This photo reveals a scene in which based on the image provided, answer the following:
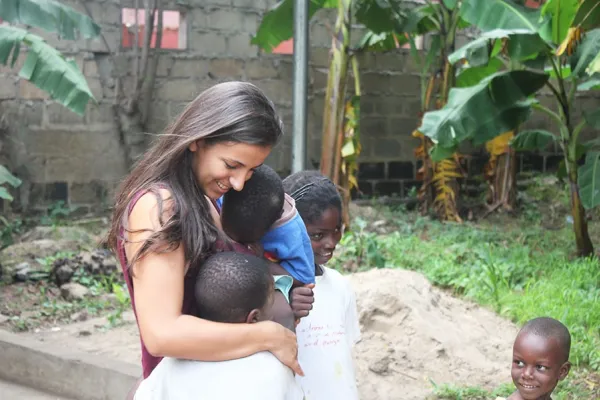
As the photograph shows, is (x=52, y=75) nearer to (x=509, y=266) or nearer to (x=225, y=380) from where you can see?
(x=509, y=266)

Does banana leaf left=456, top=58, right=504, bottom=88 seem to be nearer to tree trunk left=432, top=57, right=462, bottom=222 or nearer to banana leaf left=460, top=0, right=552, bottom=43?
tree trunk left=432, top=57, right=462, bottom=222

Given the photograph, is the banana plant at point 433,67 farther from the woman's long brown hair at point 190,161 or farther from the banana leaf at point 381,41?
the woman's long brown hair at point 190,161

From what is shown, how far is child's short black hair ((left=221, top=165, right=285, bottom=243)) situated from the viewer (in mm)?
2254

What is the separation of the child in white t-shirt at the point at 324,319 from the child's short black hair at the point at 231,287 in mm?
674

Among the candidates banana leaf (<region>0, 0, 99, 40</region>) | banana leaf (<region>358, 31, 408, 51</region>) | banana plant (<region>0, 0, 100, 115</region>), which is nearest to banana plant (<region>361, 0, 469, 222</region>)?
banana leaf (<region>358, 31, 408, 51</region>)

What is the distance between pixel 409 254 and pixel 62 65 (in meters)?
3.31

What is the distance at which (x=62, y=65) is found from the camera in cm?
639

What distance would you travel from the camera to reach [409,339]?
15.8 feet

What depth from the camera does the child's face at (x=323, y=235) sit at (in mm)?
2824

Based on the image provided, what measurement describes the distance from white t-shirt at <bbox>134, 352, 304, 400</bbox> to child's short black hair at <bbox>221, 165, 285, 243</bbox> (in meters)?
0.36

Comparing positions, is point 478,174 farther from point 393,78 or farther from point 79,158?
point 79,158

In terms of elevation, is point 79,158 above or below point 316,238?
below

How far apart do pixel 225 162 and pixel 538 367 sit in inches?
52.6

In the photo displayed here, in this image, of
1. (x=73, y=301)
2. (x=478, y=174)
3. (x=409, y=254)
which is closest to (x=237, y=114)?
(x=73, y=301)
